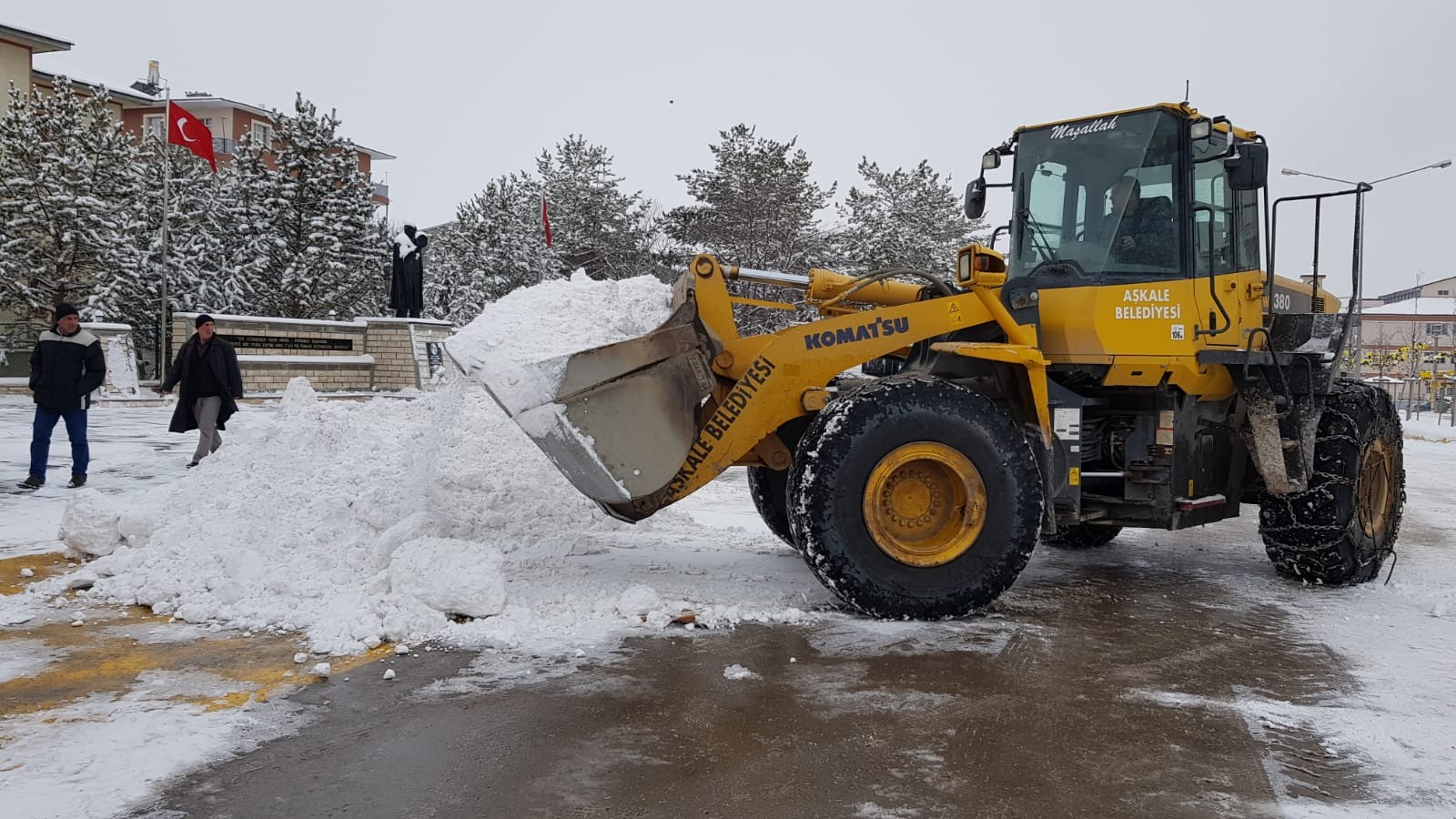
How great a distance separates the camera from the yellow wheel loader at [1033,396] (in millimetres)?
5496

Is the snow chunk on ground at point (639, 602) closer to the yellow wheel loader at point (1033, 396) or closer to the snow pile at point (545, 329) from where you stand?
the yellow wheel loader at point (1033, 396)

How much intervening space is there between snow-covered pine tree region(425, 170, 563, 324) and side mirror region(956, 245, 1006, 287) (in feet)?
110

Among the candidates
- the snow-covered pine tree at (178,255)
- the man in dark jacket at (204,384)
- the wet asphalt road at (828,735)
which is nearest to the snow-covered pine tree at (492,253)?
the snow-covered pine tree at (178,255)

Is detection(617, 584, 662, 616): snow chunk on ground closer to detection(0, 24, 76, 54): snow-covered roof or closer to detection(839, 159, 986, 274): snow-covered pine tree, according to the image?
detection(839, 159, 986, 274): snow-covered pine tree

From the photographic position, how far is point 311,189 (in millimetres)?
30219

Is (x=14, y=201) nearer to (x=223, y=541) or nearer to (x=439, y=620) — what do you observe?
(x=223, y=541)

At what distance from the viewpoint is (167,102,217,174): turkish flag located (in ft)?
82.6

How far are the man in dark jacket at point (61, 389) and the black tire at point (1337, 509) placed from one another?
9.76 metres


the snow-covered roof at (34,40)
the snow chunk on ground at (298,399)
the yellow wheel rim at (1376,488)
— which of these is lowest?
the yellow wheel rim at (1376,488)

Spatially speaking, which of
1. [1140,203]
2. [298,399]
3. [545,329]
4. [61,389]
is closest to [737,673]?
[545,329]

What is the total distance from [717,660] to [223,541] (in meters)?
3.20

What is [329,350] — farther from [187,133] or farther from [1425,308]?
[1425,308]

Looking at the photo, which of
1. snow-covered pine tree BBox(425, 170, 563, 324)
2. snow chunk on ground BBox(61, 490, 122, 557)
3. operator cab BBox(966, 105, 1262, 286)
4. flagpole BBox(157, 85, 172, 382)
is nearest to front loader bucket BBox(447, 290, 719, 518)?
operator cab BBox(966, 105, 1262, 286)

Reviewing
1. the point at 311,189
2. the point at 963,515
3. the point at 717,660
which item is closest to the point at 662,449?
the point at 717,660
